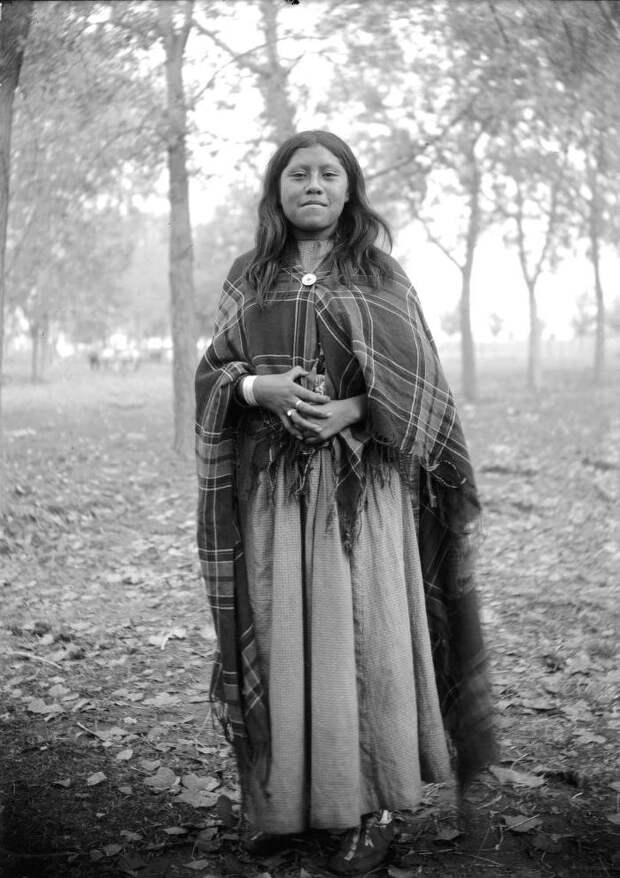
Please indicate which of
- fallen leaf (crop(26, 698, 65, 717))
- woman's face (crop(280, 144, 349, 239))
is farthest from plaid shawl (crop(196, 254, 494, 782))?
fallen leaf (crop(26, 698, 65, 717))

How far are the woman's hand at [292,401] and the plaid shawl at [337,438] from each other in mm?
101

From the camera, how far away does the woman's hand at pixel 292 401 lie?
2529 millimetres

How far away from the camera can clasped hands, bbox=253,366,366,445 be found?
253 cm

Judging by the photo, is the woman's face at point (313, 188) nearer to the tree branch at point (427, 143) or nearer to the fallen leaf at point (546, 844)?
the fallen leaf at point (546, 844)

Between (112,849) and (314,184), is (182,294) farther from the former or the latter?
(112,849)

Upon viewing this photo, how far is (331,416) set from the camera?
2.56 m

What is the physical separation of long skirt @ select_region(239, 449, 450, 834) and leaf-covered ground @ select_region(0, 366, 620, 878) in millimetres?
277

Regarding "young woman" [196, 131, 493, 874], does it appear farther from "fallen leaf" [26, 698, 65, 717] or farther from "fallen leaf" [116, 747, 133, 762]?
"fallen leaf" [26, 698, 65, 717]

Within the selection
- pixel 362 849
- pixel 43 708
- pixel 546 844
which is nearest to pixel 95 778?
pixel 43 708

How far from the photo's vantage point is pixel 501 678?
422 centimetres

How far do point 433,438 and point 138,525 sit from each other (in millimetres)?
5430

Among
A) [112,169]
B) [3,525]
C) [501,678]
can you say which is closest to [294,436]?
[501,678]

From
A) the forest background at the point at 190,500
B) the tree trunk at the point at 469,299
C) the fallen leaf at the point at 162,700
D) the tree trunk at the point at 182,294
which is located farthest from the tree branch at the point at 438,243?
the fallen leaf at the point at 162,700

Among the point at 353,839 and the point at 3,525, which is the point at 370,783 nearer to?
the point at 353,839
